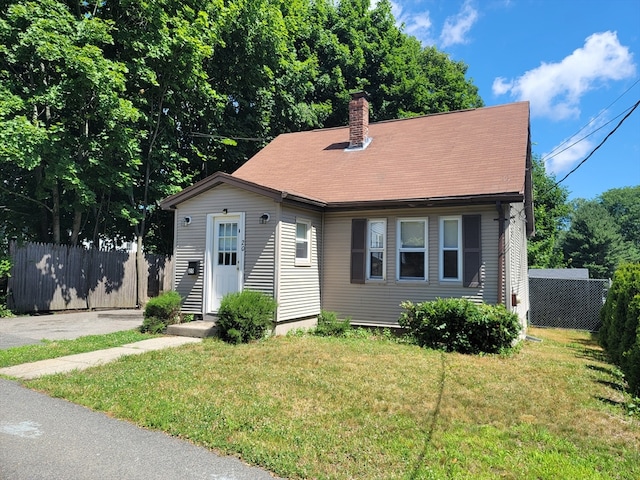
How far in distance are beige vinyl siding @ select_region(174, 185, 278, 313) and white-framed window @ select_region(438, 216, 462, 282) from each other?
3.93 meters

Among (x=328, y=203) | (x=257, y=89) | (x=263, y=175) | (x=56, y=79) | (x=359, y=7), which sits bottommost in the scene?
(x=328, y=203)

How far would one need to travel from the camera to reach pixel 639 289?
7676 millimetres

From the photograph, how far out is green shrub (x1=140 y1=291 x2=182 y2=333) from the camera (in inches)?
381

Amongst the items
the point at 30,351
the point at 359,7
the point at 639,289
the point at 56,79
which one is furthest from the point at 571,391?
the point at 359,7

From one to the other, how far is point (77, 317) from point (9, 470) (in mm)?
10039

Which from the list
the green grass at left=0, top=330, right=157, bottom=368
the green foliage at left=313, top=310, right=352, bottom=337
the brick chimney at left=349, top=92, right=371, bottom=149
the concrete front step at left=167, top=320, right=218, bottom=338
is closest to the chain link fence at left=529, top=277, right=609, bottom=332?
the brick chimney at left=349, top=92, right=371, bottom=149

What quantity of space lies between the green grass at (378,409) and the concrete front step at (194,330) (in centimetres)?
131

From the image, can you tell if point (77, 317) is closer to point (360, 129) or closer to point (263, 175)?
point (263, 175)

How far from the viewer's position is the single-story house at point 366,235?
959cm

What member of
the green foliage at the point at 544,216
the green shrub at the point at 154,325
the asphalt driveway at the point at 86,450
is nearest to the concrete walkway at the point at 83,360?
the green shrub at the point at 154,325

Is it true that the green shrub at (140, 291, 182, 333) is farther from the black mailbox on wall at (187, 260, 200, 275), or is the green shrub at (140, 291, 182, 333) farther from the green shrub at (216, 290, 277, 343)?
the green shrub at (216, 290, 277, 343)

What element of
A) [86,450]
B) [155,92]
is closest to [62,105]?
[155,92]

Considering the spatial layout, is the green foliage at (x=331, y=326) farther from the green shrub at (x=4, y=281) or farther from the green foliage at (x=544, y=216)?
the green foliage at (x=544, y=216)

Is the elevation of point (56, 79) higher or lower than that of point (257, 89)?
lower
